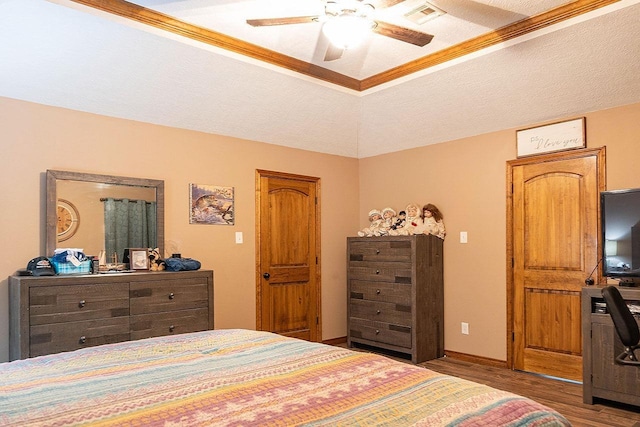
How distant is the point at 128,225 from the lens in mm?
3977

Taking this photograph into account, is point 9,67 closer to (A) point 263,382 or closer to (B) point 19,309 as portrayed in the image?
(B) point 19,309

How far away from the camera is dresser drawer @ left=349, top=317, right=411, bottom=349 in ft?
15.5

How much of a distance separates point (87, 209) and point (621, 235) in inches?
167

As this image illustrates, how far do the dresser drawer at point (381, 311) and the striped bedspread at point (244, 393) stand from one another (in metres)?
2.85

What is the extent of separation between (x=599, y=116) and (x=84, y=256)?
14.3 ft

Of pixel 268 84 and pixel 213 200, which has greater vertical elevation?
pixel 268 84

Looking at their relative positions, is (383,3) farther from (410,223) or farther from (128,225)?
(410,223)

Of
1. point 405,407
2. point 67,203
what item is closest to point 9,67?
point 67,203

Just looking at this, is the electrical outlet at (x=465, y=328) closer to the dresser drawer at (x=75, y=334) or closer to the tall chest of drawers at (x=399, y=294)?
the tall chest of drawers at (x=399, y=294)

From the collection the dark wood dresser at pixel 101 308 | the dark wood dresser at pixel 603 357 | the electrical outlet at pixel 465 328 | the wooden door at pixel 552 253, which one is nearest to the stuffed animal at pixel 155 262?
the dark wood dresser at pixel 101 308

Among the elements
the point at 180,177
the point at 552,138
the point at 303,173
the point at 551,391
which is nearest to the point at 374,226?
the point at 303,173

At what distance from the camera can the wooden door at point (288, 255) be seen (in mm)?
4961

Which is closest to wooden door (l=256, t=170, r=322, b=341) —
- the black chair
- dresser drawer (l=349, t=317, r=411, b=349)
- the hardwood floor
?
dresser drawer (l=349, t=317, r=411, b=349)

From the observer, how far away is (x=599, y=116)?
3.93m
